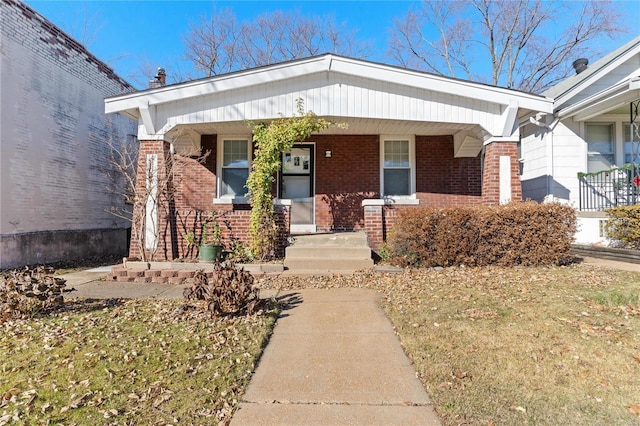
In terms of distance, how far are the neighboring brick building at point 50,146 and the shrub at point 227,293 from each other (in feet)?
19.5

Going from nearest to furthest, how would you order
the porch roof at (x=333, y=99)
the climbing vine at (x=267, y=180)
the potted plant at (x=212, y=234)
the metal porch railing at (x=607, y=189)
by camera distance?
the climbing vine at (x=267, y=180) < the potted plant at (x=212, y=234) < the porch roof at (x=333, y=99) < the metal porch railing at (x=607, y=189)

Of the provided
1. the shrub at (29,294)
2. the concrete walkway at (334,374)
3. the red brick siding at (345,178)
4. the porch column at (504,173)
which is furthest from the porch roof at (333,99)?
the concrete walkway at (334,374)

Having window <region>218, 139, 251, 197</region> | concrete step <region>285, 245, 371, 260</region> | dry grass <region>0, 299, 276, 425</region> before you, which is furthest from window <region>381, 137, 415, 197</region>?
dry grass <region>0, 299, 276, 425</region>

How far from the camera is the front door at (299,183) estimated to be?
959 centimetres

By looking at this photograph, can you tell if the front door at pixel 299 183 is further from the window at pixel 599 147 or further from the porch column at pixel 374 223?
the window at pixel 599 147

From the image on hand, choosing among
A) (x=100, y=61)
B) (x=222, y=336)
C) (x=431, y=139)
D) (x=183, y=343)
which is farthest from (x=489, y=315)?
(x=100, y=61)

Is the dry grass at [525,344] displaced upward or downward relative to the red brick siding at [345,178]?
downward

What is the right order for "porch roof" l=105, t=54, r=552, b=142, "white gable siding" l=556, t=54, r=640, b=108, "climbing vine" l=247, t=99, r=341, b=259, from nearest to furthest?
1. "climbing vine" l=247, t=99, r=341, b=259
2. "porch roof" l=105, t=54, r=552, b=142
3. "white gable siding" l=556, t=54, r=640, b=108

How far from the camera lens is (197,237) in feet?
24.9

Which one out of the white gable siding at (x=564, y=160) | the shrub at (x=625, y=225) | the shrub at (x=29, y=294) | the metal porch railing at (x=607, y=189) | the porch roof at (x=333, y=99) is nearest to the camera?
the shrub at (x=29, y=294)

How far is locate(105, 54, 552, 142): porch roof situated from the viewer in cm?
746

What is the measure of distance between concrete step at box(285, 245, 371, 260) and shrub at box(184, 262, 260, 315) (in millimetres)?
2724

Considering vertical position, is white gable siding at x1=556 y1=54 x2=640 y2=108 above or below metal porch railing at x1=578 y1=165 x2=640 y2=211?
above

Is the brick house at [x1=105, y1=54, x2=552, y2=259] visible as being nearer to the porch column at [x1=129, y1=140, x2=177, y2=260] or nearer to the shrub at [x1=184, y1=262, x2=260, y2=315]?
the porch column at [x1=129, y1=140, x2=177, y2=260]
